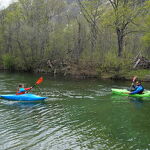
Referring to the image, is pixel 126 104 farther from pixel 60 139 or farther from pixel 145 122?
pixel 60 139

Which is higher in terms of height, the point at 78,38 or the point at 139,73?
the point at 78,38

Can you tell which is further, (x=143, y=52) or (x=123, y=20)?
(x=143, y=52)

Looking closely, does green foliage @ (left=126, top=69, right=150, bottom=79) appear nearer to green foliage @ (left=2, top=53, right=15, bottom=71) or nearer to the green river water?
the green river water

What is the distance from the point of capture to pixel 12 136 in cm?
874

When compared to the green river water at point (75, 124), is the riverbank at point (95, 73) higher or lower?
higher

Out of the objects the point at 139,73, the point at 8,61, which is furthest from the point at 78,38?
the point at 8,61

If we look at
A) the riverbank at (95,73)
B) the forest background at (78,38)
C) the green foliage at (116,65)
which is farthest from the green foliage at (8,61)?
the green foliage at (116,65)

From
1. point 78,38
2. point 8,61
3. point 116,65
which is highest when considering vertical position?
point 78,38

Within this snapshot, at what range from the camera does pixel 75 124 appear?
10492 mm

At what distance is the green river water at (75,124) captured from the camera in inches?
323

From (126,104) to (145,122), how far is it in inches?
159

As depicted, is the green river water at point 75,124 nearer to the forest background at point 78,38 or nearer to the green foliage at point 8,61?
the forest background at point 78,38

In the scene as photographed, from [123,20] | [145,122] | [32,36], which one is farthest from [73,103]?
[32,36]

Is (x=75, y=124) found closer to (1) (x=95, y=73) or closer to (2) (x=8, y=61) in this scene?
(1) (x=95, y=73)
